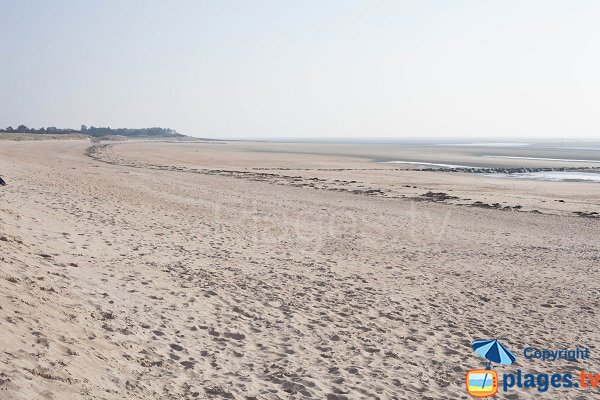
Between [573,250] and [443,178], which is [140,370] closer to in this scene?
[573,250]

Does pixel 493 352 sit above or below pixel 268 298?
below

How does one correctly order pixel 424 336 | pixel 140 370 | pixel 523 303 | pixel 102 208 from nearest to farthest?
1. pixel 140 370
2. pixel 424 336
3. pixel 523 303
4. pixel 102 208

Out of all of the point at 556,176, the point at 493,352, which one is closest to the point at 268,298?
the point at 493,352

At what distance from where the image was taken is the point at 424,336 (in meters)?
7.75

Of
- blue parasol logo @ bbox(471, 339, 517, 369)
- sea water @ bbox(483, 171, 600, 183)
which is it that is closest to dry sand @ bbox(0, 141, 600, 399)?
blue parasol logo @ bbox(471, 339, 517, 369)

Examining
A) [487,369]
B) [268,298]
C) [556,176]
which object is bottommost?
[487,369]

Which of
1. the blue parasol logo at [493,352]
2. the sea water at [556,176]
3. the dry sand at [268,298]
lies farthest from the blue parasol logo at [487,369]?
the sea water at [556,176]

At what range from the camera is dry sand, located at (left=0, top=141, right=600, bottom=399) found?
18.9 feet

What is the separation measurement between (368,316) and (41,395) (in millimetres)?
5408

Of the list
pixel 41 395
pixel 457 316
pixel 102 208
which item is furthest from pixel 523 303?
pixel 102 208

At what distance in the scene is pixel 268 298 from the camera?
29.6 ft

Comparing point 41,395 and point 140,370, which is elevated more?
point 41,395

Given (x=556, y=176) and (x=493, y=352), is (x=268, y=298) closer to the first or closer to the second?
(x=493, y=352)

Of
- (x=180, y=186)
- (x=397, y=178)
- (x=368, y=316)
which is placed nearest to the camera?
(x=368, y=316)
